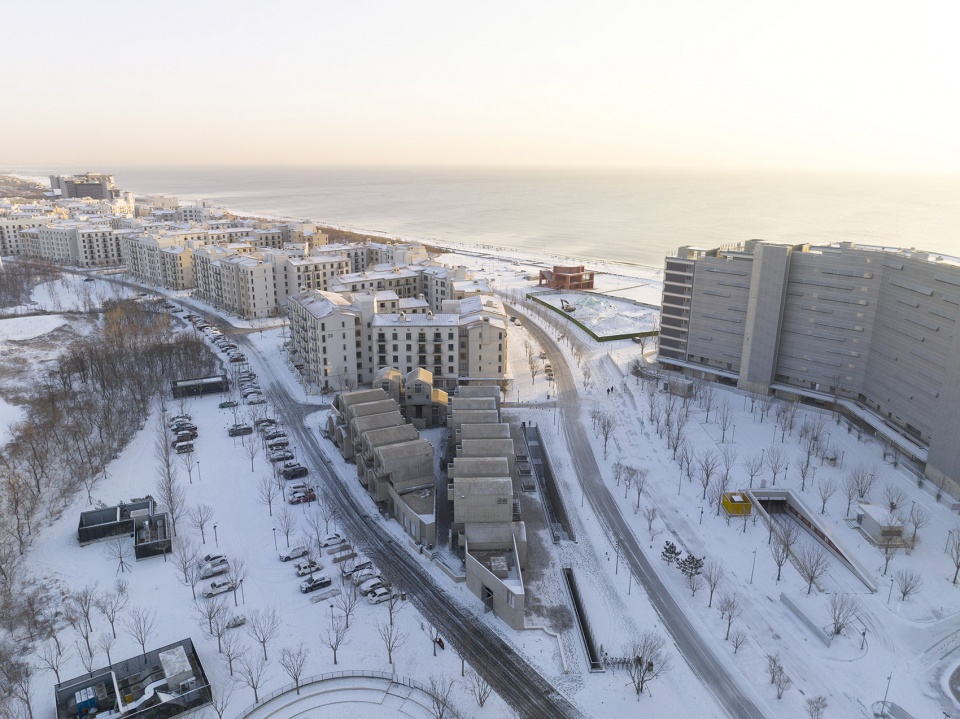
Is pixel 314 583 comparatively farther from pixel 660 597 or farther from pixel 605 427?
pixel 605 427

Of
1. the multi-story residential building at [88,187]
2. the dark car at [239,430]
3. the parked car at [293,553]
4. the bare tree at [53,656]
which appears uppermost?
the multi-story residential building at [88,187]

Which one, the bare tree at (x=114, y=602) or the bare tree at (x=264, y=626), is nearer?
the bare tree at (x=264, y=626)

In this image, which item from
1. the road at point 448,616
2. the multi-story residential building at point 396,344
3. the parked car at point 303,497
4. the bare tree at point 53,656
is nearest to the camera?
the road at point 448,616

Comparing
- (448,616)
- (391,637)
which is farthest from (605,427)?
(391,637)

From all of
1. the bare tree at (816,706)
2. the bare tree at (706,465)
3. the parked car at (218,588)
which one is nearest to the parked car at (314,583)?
the parked car at (218,588)

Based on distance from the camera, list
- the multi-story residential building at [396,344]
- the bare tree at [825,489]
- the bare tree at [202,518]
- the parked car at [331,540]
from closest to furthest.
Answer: the parked car at [331,540], the bare tree at [202,518], the bare tree at [825,489], the multi-story residential building at [396,344]

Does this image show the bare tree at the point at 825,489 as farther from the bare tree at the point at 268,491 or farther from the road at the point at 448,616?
the bare tree at the point at 268,491

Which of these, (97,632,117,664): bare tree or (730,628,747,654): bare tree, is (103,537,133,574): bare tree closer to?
(97,632,117,664): bare tree
